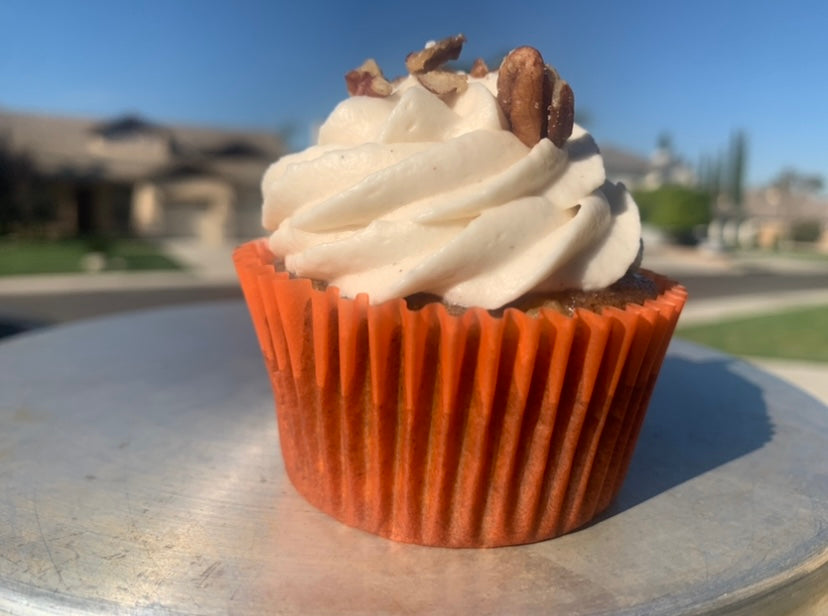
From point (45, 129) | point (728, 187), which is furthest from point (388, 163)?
point (728, 187)

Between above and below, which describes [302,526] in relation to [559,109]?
below

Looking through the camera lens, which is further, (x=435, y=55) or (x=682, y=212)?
(x=682, y=212)

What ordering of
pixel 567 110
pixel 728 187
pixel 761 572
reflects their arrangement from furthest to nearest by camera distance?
1. pixel 728 187
2. pixel 567 110
3. pixel 761 572

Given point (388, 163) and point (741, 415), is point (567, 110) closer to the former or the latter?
point (388, 163)

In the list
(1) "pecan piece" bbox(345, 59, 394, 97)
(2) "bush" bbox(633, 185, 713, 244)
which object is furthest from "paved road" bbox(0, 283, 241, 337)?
(2) "bush" bbox(633, 185, 713, 244)

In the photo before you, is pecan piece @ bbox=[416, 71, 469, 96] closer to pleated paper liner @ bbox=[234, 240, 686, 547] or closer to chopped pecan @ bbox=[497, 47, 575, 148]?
chopped pecan @ bbox=[497, 47, 575, 148]

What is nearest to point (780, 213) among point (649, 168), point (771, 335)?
point (649, 168)

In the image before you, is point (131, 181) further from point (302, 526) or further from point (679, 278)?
point (302, 526)

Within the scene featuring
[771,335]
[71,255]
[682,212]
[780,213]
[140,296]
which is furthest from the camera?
[780,213]
